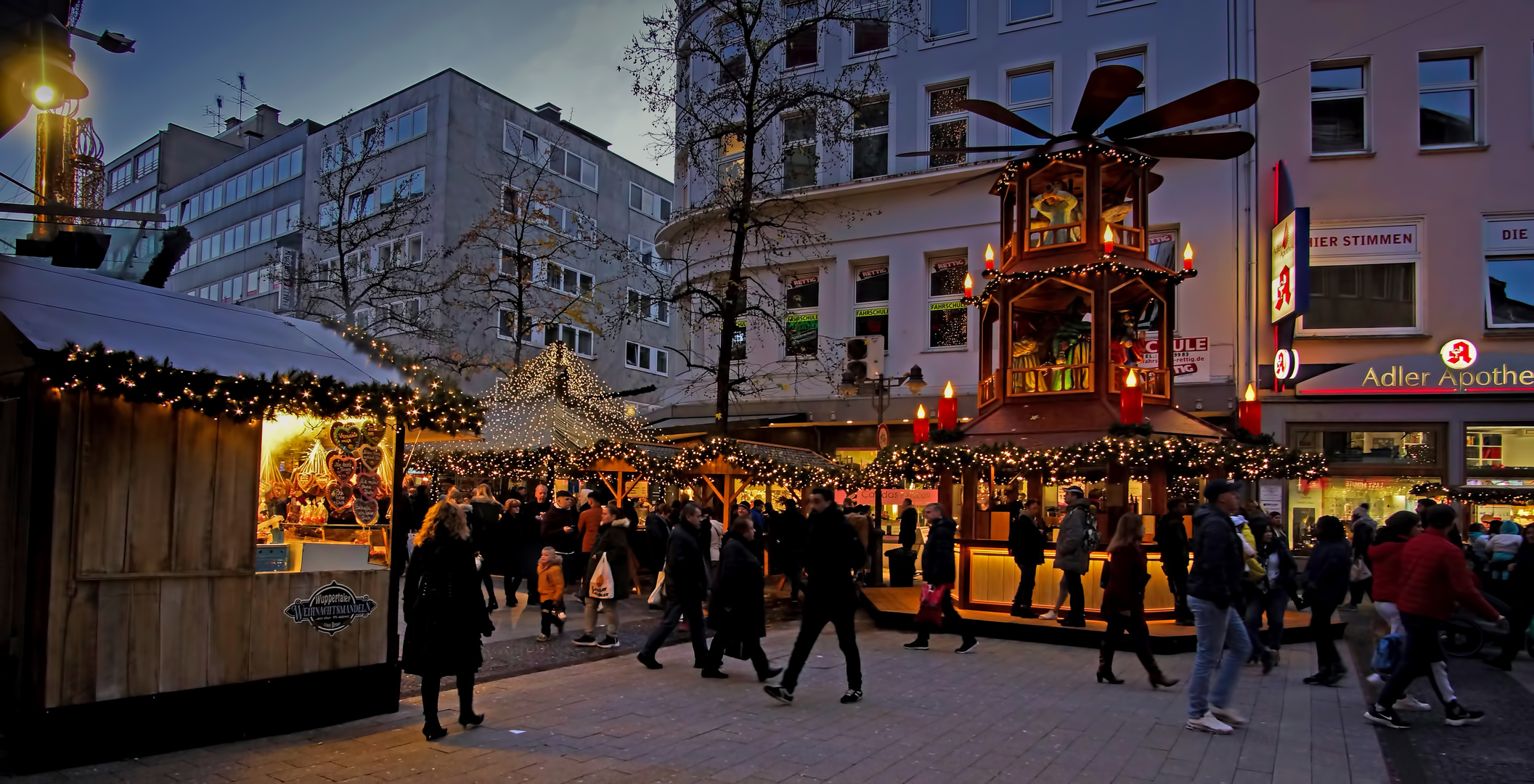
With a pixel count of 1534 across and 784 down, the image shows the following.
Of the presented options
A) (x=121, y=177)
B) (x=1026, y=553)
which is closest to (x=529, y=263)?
(x=1026, y=553)

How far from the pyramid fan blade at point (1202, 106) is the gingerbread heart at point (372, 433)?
9442mm

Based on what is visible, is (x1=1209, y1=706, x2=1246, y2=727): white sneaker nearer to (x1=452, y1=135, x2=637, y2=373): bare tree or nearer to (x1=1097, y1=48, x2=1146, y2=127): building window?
(x1=1097, y1=48, x2=1146, y2=127): building window

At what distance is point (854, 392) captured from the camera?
2516 cm

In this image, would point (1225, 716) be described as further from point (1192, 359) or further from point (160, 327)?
point (1192, 359)

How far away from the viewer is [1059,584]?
44.4 feet

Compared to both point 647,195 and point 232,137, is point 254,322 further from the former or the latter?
point 232,137

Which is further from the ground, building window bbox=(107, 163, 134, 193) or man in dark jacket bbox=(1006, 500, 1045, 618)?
building window bbox=(107, 163, 134, 193)

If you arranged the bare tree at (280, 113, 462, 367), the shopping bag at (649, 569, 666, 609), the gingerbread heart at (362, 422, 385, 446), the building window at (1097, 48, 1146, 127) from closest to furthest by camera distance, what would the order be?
the gingerbread heart at (362, 422, 385, 446)
the shopping bag at (649, 569, 666, 609)
the building window at (1097, 48, 1146, 127)
the bare tree at (280, 113, 462, 367)

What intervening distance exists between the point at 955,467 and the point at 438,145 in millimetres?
26287

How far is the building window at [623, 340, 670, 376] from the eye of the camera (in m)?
41.9

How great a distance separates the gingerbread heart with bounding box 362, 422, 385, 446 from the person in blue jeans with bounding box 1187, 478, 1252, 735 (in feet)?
21.5

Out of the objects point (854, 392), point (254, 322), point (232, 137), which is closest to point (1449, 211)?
point (854, 392)

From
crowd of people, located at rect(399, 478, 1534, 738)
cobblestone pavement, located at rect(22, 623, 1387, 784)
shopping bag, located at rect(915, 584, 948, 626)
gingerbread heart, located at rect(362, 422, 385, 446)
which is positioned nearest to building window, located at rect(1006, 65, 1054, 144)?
crowd of people, located at rect(399, 478, 1534, 738)

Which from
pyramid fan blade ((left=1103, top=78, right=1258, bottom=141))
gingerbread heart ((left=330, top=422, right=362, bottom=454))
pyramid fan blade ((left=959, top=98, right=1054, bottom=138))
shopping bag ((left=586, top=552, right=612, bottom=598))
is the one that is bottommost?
shopping bag ((left=586, top=552, right=612, bottom=598))
